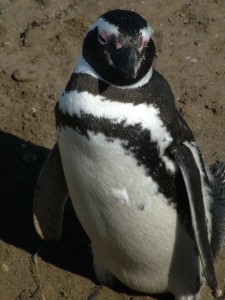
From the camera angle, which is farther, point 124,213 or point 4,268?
point 4,268

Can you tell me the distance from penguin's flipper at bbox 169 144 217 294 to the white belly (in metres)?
0.11

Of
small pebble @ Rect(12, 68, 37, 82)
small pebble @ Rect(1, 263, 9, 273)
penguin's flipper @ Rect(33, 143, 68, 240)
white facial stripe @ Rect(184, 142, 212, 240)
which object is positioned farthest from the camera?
small pebble @ Rect(12, 68, 37, 82)

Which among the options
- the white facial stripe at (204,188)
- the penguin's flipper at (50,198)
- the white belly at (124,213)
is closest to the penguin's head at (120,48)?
the white belly at (124,213)

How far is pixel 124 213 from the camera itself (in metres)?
2.62

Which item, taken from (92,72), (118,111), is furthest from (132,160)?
(92,72)

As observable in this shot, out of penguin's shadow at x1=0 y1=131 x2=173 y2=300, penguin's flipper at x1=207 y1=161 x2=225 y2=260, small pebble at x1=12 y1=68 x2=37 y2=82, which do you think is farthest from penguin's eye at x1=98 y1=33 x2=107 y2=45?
small pebble at x1=12 y1=68 x2=37 y2=82

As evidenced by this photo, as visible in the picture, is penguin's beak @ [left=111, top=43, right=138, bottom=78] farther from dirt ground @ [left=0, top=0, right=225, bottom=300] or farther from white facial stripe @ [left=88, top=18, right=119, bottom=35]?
dirt ground @ [left=0, top=0, right=225, bottom=300]

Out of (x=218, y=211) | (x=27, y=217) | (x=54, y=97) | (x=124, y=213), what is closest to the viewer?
(x=124, y=213)

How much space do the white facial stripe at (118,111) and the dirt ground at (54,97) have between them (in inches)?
38.1

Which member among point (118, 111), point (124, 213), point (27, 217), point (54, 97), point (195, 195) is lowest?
point (27, 217)

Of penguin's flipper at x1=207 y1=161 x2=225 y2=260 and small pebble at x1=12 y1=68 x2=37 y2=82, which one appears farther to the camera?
small pebble at x1=12 y1=68 x2=37 y2=82

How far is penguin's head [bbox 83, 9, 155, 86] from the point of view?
236 centimetres

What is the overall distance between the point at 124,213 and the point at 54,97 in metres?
1.49

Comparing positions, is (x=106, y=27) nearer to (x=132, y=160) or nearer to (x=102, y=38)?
(x=102, y=38)
